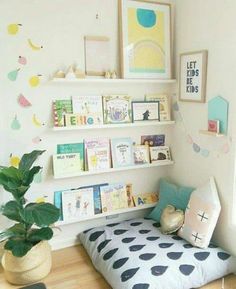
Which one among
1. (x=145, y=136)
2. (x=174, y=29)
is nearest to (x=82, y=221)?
(x=145, y=136)

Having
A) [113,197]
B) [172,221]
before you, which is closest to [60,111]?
[113,197]

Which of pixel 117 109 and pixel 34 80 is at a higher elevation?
pixel 34 80

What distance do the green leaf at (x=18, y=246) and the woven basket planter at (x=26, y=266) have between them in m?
0.05

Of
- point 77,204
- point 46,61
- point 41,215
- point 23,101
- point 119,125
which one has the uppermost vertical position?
point 46,61

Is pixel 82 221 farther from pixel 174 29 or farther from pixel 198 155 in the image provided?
pixel 174 29

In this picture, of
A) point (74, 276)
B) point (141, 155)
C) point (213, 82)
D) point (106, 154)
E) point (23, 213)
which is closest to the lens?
point (23, 213)

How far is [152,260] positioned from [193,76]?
146 cm

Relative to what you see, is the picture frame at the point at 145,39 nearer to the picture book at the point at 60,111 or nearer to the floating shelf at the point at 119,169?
the picture book at the point at 60,111

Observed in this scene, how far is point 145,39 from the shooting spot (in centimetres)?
255

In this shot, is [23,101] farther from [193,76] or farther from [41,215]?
[193,76]

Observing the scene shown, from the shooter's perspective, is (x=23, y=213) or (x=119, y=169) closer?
(x=23, y=213)

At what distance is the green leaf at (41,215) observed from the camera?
1.91 m

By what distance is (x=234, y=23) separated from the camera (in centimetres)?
204

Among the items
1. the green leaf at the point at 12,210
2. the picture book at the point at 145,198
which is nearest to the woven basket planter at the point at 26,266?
the green leaf at the point at 12,210
